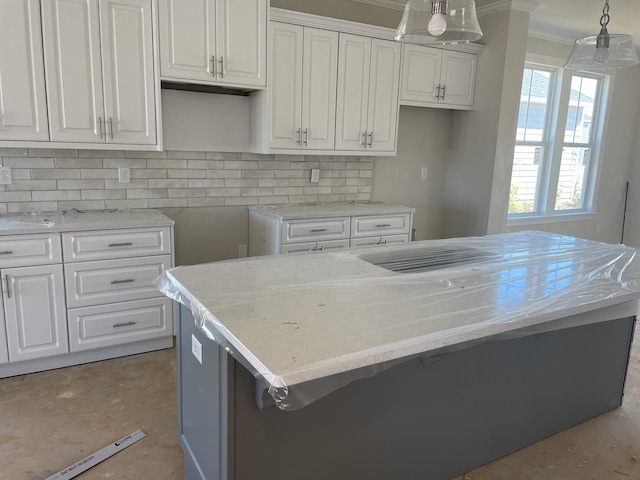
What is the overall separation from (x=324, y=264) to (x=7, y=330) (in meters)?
1.88

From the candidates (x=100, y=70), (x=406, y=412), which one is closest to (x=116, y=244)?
(x=100, y=70)

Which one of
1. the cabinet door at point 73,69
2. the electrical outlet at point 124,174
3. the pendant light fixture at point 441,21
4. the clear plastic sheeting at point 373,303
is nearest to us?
the clear plastic sheeting at point 373,303

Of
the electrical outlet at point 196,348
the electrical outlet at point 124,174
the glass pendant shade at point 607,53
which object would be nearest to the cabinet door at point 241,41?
the electrical outlet at point 124,174

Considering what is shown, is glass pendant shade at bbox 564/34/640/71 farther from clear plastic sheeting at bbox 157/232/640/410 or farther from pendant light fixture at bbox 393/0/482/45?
clear plastic sheeting at bbox 157/232/640/410

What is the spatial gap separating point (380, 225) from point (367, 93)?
3.53ft

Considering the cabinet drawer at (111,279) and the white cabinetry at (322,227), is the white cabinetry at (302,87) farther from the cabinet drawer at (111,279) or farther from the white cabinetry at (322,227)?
the cabinet drawer at (111,279)

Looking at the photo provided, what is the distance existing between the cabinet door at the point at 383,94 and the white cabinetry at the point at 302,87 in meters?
0.36

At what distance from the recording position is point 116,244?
2887 mm

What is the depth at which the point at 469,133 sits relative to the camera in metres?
4.63

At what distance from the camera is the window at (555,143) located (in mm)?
5332

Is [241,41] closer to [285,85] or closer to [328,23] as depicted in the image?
[285,85]

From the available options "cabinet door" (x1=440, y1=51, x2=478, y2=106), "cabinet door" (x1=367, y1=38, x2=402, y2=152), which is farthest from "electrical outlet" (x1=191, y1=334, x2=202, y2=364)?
"cabinet door" (x1=440, y1=51, x2=478, y2=106)

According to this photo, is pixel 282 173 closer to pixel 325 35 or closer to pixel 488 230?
pixel 325 35

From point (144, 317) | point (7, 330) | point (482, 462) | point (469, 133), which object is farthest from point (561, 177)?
point (7, 330)
